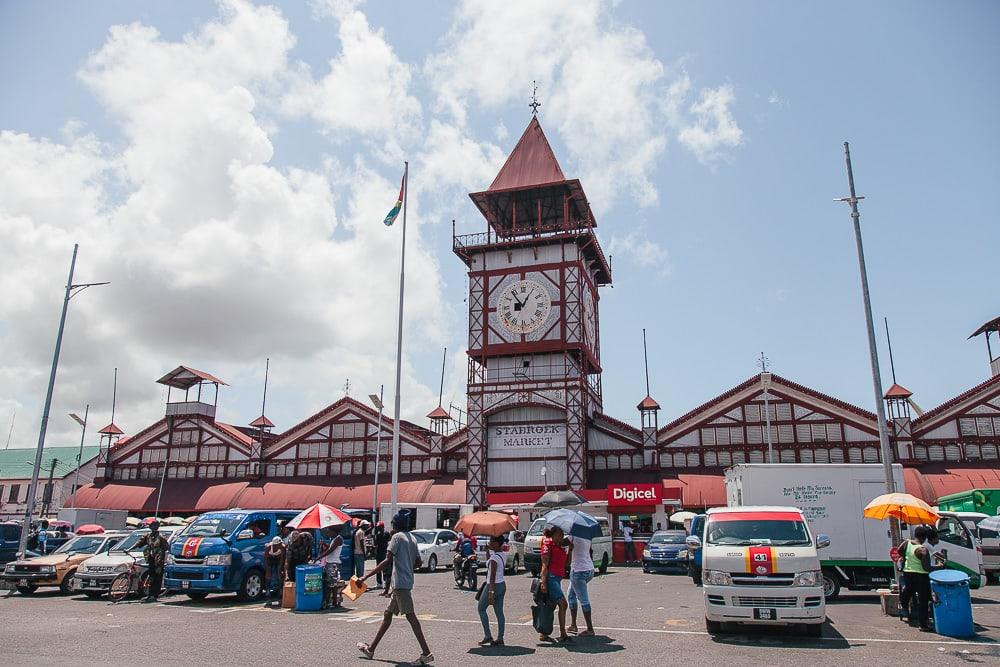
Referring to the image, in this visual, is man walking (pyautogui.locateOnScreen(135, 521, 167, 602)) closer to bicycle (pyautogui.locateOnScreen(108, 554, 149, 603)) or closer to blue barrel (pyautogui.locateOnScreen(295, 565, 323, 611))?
bicycle (pyautogui.locateOnScreen(108, 554, 149, 603))

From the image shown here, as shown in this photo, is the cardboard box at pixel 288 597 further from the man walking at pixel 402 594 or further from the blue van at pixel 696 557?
the blue van at pixel 696 557

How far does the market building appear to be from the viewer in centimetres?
4053

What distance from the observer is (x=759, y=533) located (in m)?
13.1

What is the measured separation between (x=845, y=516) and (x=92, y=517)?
41.5 m

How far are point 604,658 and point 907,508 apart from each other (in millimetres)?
8047

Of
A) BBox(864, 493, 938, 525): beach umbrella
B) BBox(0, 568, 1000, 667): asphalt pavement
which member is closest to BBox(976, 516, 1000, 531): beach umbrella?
BBox(0, 568, 1000, 667): asphalt pavement

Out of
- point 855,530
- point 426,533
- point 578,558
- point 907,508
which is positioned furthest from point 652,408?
point 578,558

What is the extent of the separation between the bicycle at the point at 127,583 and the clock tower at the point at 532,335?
86.2 feet

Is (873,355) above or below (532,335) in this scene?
below

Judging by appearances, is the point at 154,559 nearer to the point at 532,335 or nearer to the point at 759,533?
the point at 759,533

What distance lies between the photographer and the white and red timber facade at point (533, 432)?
40.9 m

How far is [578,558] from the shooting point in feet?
40.8

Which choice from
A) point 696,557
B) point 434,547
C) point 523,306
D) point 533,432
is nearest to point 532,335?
point 523,306

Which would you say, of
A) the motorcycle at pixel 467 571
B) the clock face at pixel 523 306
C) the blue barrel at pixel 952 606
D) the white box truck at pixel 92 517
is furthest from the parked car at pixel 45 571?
the clock face at pixel 523 306
